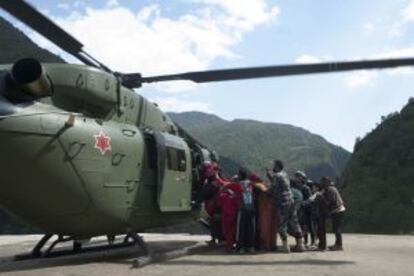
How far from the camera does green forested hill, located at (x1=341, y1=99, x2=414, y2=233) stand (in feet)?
135

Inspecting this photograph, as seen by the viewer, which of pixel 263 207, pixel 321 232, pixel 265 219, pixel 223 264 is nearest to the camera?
pixel 223 264

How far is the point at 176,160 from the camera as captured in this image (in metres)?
12.2

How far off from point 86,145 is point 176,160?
2559mm

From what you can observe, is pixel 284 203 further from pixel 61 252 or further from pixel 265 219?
pixel 61 252

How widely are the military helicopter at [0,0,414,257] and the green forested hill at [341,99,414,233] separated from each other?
27816 mm

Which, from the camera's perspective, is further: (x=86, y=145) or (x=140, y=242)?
(x=140, y=242)

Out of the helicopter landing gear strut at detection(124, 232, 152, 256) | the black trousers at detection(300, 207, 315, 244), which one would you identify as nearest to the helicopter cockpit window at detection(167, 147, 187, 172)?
the helicopter landing gear strut at detection(124, 232, 152, 256)

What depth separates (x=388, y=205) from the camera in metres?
43.5

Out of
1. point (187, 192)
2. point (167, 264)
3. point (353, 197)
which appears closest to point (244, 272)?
point (167, 264)

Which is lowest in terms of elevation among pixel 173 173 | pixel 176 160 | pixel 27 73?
pixel 173 173

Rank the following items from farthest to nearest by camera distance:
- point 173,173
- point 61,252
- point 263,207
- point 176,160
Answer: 1. point 263,207
2. point 176,160
3. point 173,173
4. point 61,252

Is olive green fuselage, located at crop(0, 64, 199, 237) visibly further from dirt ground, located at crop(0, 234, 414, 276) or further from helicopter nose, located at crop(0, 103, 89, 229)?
dirt ground, located at crop(0, 234, 414, 276)

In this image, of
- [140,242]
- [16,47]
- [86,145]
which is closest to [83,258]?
[140,242]

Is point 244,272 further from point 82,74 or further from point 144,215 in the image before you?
point 82,74
